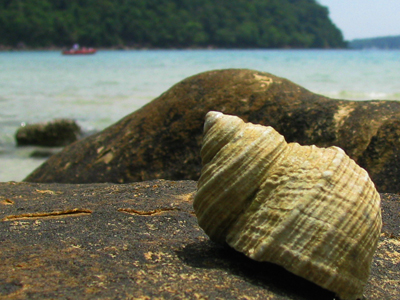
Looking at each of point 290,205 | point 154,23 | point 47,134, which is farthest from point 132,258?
point 154,23

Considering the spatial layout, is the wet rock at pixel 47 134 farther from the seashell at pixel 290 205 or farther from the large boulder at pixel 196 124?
the seashell at pixel 290 205

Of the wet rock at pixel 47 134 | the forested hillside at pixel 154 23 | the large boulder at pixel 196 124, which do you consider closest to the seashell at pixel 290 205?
the large boulder at pixel 196 124

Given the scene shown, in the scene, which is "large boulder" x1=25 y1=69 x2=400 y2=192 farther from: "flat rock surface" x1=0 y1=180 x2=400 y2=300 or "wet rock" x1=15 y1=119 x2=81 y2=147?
"wet rock" x1=15 y1=119 x2=81 y2=147

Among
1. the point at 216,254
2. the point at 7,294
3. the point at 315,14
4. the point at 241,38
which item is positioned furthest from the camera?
the point at 315,14

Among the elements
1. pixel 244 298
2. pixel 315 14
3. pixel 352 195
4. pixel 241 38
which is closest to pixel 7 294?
pixel 244 298

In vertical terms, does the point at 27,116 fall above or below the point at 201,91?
below

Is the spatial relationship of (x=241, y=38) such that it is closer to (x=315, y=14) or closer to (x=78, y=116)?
(x=315, y=14)

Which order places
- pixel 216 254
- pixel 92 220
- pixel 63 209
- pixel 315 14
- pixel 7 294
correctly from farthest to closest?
1. pixel 315 14
2. pixel 63 209
3. pixel 92 220
4. pixel 216 254
5. pixel 7 294
